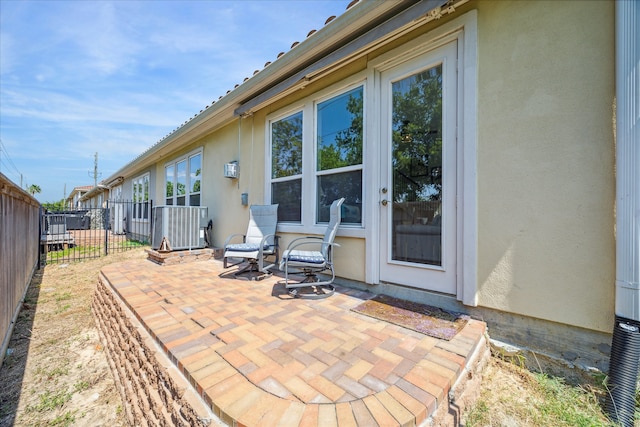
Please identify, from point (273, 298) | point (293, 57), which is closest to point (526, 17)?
point (293, 57)

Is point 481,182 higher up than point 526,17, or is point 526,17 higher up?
point 526,17

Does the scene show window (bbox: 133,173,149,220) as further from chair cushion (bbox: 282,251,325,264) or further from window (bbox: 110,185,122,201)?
chair cushion (bbox: 282,251,325,264)

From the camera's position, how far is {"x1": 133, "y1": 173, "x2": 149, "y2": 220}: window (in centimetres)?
993

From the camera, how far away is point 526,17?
81.6 inches

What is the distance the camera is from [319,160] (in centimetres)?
390

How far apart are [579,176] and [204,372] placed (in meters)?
2.80

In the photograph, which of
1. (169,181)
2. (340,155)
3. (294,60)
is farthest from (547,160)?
(169,181)

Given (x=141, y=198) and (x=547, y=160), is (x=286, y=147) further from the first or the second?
(x=141, y=198)

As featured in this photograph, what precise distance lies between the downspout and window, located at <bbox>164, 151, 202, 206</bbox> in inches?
288

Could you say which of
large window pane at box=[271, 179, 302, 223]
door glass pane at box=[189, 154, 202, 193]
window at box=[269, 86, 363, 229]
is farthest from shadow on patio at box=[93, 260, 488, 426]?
door glass pane at box=[189, 154, 202, 193]

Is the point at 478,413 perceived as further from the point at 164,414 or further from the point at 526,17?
the point at 526,17

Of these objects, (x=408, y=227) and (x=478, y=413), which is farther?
(x=408, y=227)

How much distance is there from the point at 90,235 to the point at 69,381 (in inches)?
387

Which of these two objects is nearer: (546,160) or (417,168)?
(546,160)
